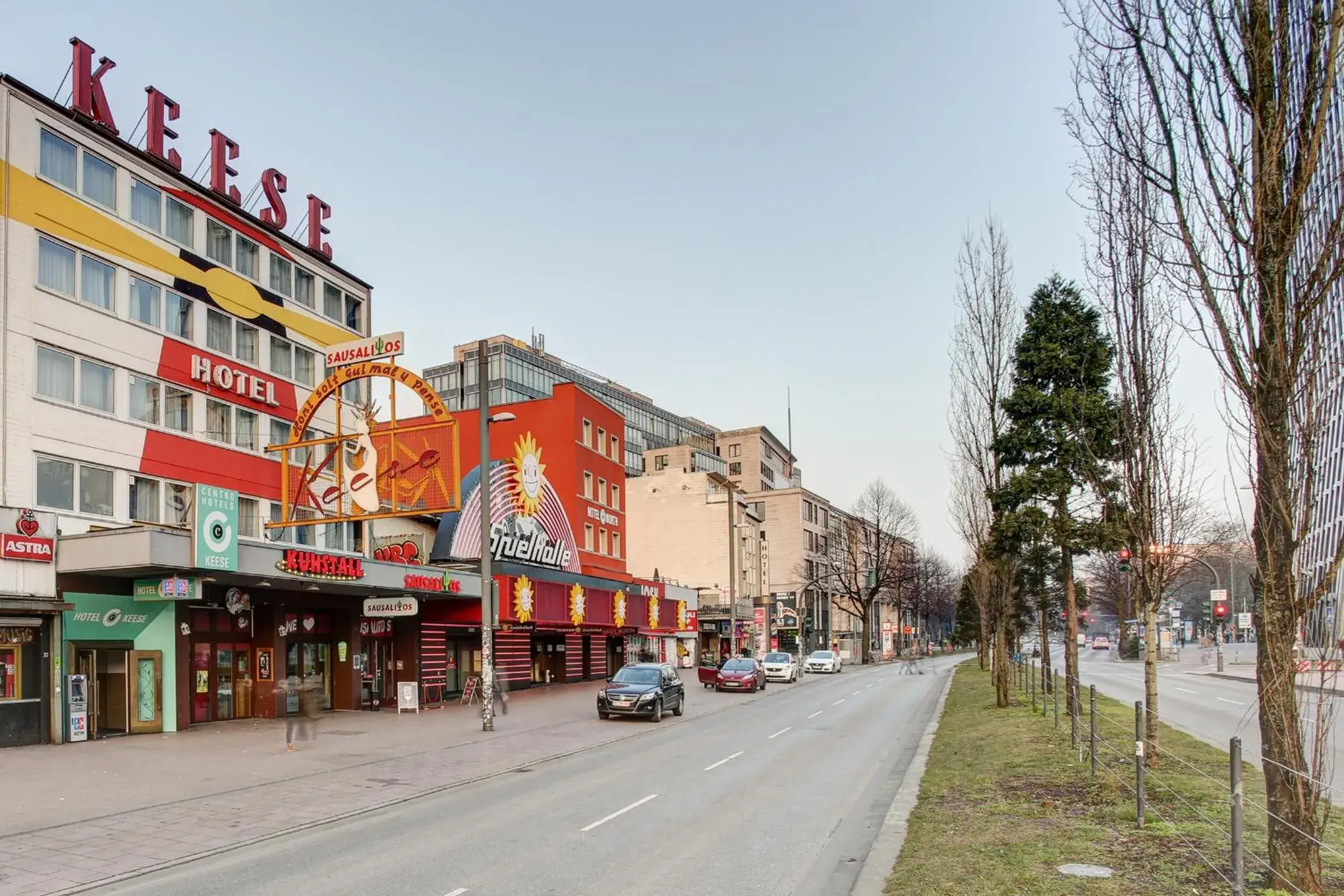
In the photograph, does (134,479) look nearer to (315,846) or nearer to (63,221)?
(63,221)

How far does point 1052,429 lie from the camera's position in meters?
23.0

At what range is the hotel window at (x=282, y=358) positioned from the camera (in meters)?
31.9

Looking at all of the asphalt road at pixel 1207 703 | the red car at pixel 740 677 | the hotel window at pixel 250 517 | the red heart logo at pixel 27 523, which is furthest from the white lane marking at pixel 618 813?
the red car at pixel 740 677

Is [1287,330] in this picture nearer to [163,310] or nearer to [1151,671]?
[1151,671]

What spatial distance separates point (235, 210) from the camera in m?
30.3

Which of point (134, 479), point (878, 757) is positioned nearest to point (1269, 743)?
point (878, 757)

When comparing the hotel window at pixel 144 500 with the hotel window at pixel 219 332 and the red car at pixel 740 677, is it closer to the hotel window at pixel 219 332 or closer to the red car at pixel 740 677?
the hotel window at pixel 219 332

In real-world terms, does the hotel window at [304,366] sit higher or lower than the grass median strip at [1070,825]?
higher

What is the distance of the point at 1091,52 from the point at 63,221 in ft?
78.8

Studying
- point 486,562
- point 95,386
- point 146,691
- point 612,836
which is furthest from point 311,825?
point 95,386

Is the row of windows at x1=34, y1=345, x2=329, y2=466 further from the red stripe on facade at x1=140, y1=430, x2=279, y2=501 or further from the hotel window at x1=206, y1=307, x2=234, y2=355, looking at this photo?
the hotel window at x1=206, y1=307, x2=234, y2=355

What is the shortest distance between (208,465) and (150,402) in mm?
2702

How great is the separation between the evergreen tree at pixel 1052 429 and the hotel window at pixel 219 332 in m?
22.3

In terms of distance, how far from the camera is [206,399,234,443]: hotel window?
28625 mm
